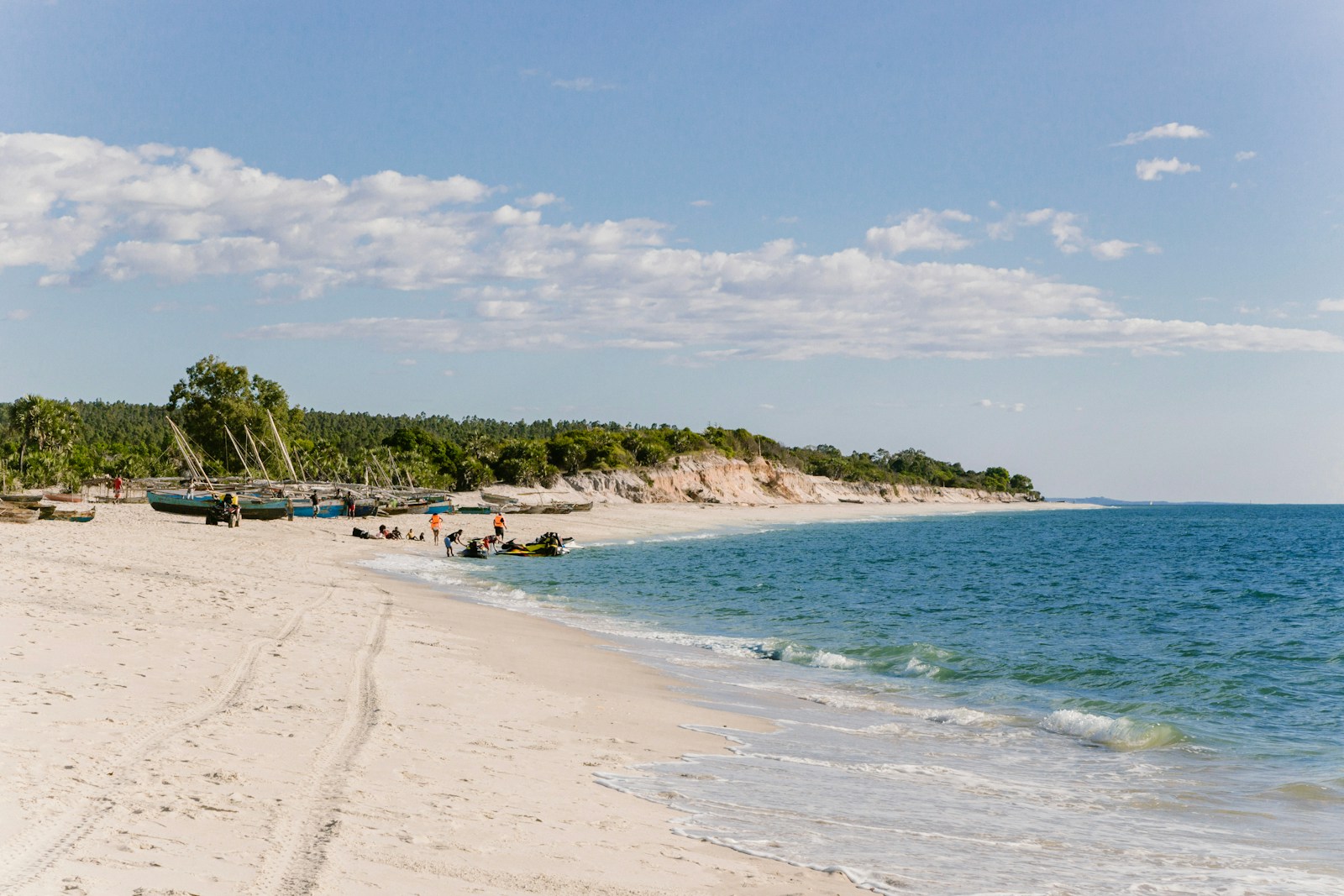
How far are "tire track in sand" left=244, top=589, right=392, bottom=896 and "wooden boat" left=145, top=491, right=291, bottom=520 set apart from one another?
46.6m

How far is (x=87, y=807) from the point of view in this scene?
6.40 meters

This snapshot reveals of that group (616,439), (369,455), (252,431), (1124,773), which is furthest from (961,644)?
(616,439)

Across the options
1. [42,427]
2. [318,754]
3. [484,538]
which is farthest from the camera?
[42,427]

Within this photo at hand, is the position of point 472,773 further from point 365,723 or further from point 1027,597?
point 1027,597

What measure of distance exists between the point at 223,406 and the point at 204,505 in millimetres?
29541

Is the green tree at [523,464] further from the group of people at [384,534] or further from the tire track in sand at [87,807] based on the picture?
the tire track in sand at [87,807]

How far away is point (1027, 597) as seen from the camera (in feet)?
114

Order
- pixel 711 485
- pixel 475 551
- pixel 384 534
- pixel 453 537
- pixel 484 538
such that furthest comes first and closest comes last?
pixel 711 485, pixel 384 534, pixel 484 538, pixel 453 537, pixel 475 551

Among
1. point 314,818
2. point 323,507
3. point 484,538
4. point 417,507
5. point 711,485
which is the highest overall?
point 711,485

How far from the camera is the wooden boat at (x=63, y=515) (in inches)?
1547

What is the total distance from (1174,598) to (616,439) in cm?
10835

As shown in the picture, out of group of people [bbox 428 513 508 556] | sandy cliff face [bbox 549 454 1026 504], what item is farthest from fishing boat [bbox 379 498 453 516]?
sandy cliff face [bbox 549 454 1026 504]

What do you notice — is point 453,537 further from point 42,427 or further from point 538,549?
point 42,427

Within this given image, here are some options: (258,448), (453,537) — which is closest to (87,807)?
(453,537)
